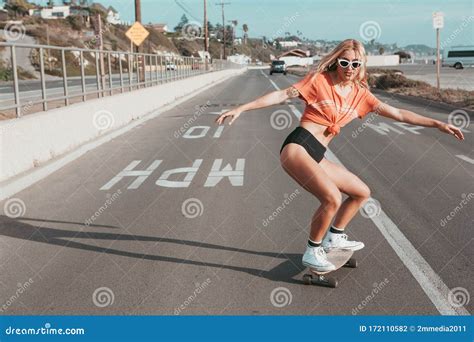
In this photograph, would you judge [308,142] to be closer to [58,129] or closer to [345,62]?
[345,62]

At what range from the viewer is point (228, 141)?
13.4 m

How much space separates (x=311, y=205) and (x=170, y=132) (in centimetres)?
859

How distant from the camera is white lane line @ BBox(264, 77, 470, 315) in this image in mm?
4234

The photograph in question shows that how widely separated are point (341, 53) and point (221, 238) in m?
2.38

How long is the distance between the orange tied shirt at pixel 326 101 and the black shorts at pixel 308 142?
123 millimetres

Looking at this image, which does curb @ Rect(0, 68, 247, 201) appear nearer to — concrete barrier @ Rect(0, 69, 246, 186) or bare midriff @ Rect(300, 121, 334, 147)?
concrete barrier @ Rect(0, 69, 246, 186)

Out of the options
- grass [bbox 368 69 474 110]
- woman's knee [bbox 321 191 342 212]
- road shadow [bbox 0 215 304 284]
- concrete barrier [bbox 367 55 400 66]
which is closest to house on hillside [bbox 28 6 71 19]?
concrete barrier [bbox 367 55 400 66]

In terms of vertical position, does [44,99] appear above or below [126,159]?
above

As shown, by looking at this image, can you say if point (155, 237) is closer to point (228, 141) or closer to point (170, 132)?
point (228, 141)

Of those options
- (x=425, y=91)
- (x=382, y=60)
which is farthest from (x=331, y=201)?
(x=382, y=60)

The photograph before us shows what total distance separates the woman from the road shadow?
1.10ft

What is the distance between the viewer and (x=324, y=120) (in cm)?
467

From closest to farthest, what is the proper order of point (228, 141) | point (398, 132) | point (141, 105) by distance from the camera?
1. point (228, 141)
2. point (398, 132)
3. point (141, 105)

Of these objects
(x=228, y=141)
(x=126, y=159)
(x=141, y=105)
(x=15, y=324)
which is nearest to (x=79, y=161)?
(x=126, y=159)
